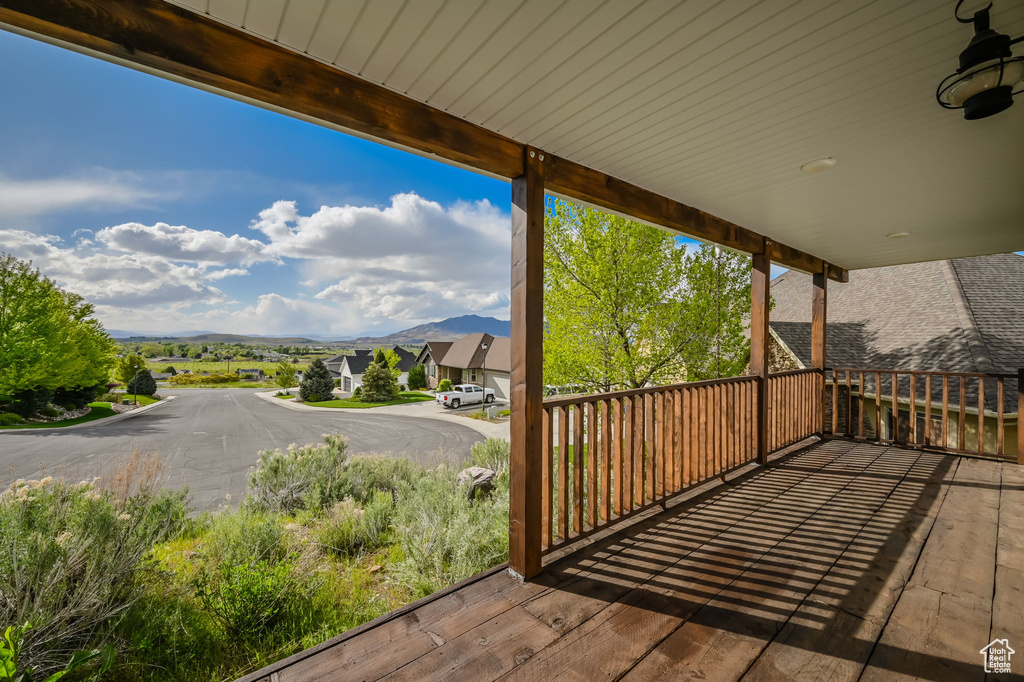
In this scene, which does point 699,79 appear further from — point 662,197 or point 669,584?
point 669,584

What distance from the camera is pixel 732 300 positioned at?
28.6 feet

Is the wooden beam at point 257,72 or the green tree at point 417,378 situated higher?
the wooden beam at point 257,72

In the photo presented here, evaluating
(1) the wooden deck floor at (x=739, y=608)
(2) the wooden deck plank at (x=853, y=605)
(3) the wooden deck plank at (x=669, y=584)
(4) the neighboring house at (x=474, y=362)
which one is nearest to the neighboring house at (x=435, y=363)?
(4) the neighboring house at (x=474, y=362)

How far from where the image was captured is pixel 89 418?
5906 millimetres

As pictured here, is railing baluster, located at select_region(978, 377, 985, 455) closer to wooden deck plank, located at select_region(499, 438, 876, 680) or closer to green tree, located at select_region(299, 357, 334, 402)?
wooden deck plank, located at select_region(499, 438, 876, 680)

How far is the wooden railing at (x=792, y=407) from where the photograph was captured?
4.28m

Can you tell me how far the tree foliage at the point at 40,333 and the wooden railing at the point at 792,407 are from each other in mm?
7260

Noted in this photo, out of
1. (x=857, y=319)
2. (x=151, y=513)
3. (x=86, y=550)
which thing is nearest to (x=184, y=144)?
(x=151, y=513)

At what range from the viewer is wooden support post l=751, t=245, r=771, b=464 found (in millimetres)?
3922

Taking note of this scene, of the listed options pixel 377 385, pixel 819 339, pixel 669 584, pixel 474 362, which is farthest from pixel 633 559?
pixel 474 362

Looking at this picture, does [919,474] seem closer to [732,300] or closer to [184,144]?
[732,300]

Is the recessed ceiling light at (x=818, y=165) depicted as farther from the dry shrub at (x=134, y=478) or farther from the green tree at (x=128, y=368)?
the green tree at (x=128, y=368)

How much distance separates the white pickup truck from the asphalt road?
3842 millimetres

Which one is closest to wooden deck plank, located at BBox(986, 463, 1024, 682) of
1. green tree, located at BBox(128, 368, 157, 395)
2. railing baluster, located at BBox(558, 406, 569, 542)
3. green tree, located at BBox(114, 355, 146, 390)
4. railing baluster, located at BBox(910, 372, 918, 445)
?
railing baluster, located at BBox(910, 372, 918, 445)
